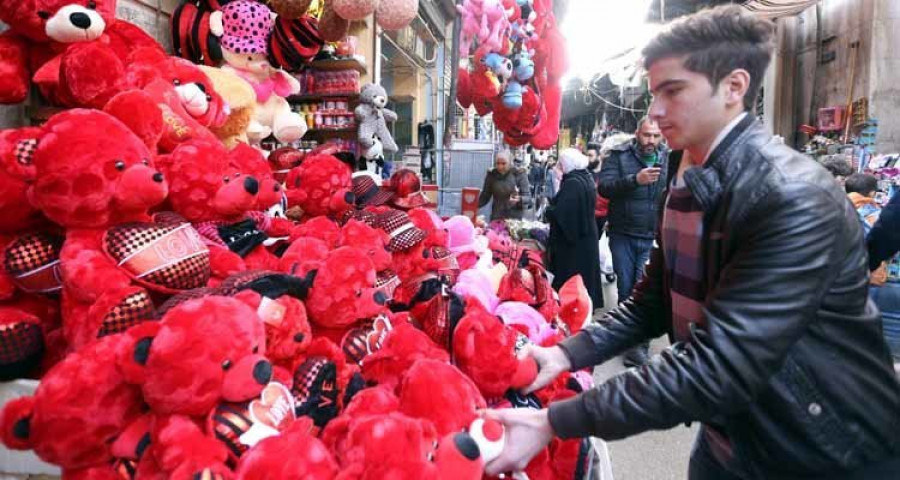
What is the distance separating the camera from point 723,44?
40.7 inches

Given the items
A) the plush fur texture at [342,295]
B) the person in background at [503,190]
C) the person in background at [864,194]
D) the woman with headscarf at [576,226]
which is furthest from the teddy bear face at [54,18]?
the person in background at [864,194]

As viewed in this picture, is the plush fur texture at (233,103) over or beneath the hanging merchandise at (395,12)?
beneath

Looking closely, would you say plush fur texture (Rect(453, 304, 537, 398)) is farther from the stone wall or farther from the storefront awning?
the stone wall

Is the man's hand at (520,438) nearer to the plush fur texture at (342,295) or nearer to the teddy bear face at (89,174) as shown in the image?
the plush fur texture at (342,295)

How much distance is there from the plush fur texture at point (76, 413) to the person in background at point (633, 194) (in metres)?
3.49

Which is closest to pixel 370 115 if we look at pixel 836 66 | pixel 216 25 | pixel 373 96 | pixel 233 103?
pixel 373 96

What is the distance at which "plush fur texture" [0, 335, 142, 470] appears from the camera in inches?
36.6

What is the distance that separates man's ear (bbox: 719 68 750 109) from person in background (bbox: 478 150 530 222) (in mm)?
5091

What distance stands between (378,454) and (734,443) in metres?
0.75

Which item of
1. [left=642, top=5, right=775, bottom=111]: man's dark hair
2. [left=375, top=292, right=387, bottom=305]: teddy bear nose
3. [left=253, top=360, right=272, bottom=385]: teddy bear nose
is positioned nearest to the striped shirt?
[left=642, top=5, right=775, bottom=111]: man's dark hair

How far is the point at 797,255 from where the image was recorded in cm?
91

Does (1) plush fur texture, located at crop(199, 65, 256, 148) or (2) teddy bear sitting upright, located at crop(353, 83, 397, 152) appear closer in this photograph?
(1) plush fur texture, located at crop(199, 65, 256, 148)

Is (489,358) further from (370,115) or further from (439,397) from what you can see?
(370,115)

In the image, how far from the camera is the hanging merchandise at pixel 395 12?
10.3 feet
